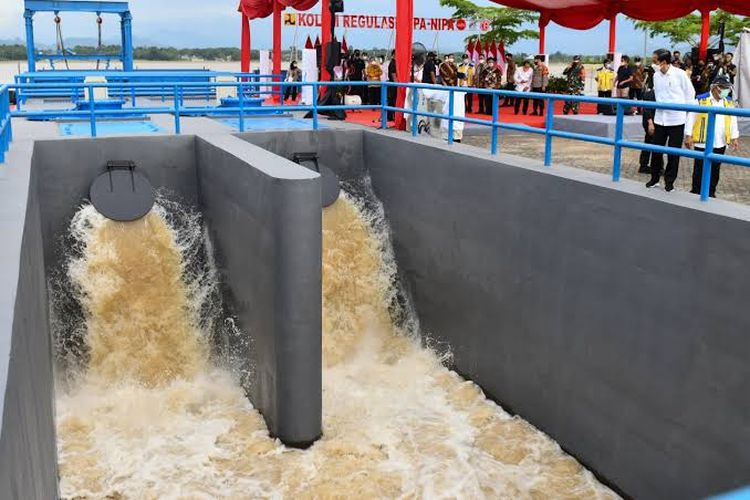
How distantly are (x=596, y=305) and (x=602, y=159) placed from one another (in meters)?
4.13

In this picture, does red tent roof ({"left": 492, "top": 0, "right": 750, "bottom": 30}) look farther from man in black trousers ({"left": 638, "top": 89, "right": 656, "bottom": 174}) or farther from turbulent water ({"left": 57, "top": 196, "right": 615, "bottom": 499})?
turbulent water ({"left": 57, "top": 196, "right": 615, "bottom": 499})

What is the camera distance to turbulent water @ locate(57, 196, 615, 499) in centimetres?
826

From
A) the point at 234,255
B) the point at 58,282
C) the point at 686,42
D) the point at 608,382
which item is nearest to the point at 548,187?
the point at 608,382

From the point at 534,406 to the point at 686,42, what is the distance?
48.7 metres

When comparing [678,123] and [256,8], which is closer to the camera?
[678,123]

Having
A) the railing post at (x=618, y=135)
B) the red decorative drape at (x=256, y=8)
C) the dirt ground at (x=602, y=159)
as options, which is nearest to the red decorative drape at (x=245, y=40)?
the red decorative drape at (x=256, y=8)

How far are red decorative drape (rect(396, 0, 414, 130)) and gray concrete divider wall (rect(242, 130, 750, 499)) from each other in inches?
103

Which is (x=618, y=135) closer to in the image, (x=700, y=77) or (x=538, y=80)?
(x=700, y=77)

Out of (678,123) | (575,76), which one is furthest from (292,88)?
(678,123)

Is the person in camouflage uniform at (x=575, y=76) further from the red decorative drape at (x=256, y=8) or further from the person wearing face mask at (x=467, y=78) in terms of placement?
the red decorative drape at (x=256, y=8)

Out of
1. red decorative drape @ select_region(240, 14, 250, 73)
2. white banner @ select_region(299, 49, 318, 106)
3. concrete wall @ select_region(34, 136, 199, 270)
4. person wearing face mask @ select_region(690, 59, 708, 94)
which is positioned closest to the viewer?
concrete wall @ select_region(34, 136, 199, 270)

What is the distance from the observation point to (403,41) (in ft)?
43.8

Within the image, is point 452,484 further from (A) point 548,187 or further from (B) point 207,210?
(B) point 207,210

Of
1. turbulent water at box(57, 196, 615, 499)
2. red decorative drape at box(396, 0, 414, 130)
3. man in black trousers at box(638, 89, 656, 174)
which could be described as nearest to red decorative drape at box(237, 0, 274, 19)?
red decorative drape at box(396, 0, 414, 130)
